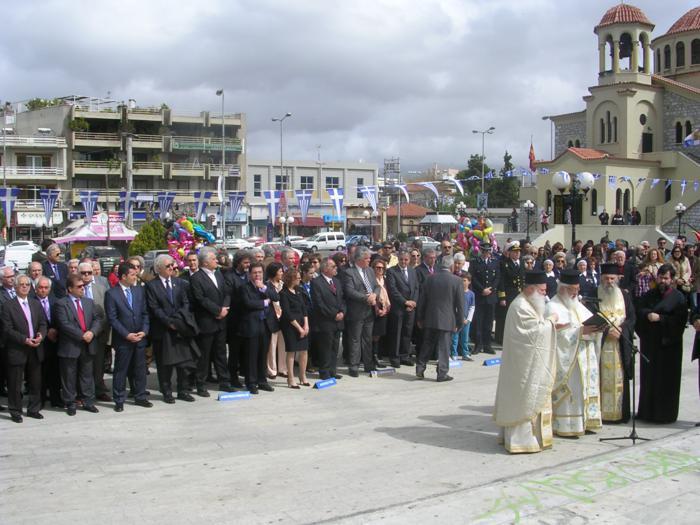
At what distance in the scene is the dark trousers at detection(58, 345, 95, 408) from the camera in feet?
28.4

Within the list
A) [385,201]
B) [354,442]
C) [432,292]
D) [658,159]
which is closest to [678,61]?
[658,159]

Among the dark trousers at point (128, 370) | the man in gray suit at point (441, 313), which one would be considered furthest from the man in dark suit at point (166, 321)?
the man in gray suit at point (441, 313)

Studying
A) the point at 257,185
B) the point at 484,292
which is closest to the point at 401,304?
the point at 484,292

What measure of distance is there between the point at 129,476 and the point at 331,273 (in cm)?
499

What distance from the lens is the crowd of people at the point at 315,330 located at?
7.50m

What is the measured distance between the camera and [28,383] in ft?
28.4

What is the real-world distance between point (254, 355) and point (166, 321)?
141 centimetres

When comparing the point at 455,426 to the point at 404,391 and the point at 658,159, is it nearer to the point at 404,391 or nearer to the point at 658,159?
the point at 404,391

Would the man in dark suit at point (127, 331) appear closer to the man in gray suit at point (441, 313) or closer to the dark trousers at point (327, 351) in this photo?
the dark trousers at point (327, 351)

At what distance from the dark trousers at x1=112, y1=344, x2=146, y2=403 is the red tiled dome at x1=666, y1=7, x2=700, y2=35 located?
1971 inches

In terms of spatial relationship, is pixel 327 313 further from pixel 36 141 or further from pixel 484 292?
pixel 36 141

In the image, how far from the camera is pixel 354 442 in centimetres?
763

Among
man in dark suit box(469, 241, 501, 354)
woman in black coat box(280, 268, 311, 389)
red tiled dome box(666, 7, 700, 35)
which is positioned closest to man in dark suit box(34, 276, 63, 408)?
woman in black coat box(280, 268, 311, 389)

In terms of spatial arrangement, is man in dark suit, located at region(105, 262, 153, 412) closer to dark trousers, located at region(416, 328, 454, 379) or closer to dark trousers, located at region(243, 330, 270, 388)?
dark trousers, located at region(243, 330, 270, 388)
